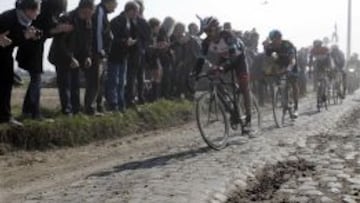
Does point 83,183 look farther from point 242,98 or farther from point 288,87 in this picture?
point 288,87

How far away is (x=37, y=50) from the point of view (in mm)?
11352

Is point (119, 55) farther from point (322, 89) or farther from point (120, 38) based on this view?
point (322, 89)

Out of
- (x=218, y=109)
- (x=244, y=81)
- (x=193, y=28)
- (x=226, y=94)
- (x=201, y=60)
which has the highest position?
(x=193, y=28)

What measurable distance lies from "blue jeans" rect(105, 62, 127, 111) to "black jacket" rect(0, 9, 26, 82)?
3.10m

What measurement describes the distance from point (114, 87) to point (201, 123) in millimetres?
2939

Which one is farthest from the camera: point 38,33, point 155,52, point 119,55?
point 155,52

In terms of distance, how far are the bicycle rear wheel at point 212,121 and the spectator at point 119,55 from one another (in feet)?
8.70

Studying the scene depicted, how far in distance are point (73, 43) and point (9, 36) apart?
2001 millimetres

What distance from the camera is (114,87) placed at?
13.6 m

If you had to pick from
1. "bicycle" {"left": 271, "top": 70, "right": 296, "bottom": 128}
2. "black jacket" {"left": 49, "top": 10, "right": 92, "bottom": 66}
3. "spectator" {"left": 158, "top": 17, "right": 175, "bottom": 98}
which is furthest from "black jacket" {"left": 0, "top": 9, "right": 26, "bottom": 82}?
"bicycle" {"left": 271, "top": 70, "right": 296, "bottom": 128}

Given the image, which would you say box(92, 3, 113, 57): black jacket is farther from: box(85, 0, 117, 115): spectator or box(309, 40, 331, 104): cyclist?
box(309, 40, 331, 104): cyclist

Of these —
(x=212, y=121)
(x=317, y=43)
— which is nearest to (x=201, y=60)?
(x=212, y=121)

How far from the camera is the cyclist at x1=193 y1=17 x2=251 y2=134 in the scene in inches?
466

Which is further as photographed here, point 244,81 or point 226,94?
point 244,81
